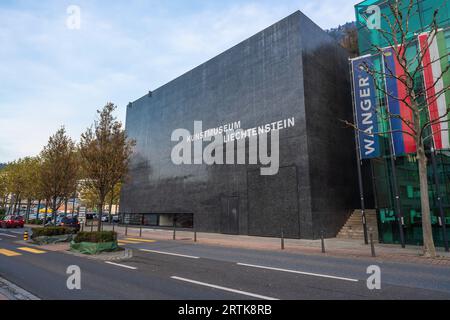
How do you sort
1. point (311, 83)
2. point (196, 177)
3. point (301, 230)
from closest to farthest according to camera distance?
point (301, 230)
point (311, 83)
point (196, 177)

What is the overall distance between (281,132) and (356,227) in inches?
382

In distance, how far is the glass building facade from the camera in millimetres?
15703

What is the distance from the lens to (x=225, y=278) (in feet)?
27.6

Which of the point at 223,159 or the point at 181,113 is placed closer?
the point at 223,159

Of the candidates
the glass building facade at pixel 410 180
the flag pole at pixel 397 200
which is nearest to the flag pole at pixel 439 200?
the glass building facade at pixel 410 180

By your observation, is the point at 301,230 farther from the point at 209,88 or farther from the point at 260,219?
the point at 209,88

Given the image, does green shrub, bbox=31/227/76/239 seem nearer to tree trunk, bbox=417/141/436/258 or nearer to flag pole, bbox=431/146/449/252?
tree trunk, bbox=417/141/436/258

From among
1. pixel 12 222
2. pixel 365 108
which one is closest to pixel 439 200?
pixel 365 108

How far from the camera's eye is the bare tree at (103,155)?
15.7 metres

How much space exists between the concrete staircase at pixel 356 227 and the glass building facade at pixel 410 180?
150 inches

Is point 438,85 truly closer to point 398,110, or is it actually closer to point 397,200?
point 398,110
